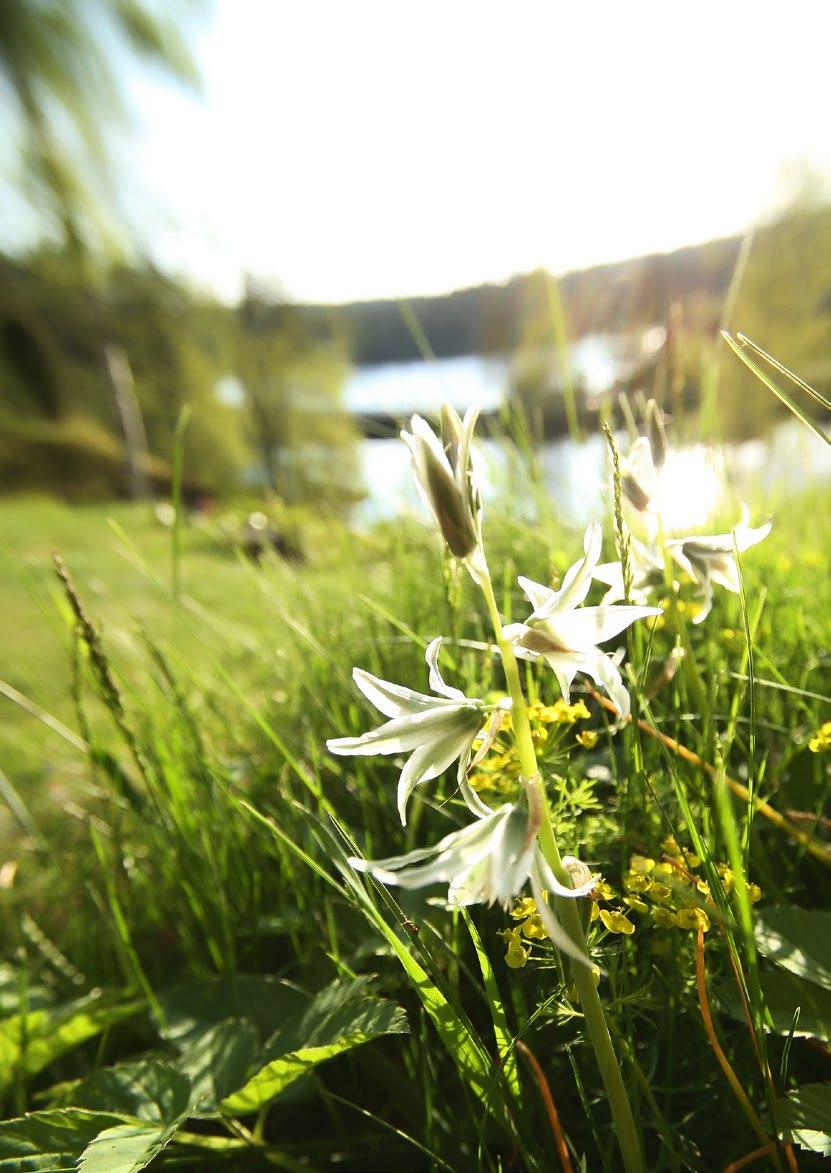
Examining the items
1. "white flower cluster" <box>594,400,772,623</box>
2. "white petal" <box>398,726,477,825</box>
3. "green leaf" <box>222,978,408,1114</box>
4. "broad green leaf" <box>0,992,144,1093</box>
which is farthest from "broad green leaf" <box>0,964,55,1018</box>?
"white flower cluster" <box>594,400,772,623</box>

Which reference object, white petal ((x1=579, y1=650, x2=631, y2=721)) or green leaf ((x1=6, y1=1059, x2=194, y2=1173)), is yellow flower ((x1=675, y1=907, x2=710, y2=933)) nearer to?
white petal ((x1=579, y1=650, x2=631, y2=721))

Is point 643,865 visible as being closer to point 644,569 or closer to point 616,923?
point 616,923

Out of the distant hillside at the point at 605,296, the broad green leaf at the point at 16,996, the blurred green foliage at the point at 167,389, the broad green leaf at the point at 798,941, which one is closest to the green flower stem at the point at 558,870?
the broad green leaf at the point at 798,941

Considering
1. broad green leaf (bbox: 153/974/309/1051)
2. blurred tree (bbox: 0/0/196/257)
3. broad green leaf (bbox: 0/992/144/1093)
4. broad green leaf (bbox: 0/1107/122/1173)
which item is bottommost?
broad green leaf (bbox: 0/992/144/1093)

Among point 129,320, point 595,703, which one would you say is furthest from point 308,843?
point 129,320

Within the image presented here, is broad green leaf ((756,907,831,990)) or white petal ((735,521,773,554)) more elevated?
white petal ((735,521,773,554))

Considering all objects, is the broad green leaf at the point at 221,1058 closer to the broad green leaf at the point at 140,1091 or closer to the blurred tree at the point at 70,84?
the broad green leaf at the point at 140,1091
